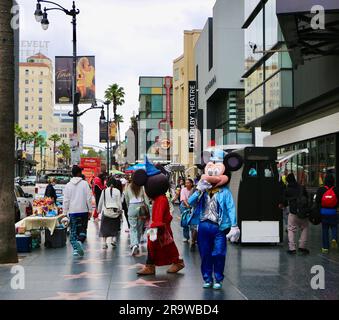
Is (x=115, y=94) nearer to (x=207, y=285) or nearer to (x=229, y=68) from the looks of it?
(x=229, y=68)

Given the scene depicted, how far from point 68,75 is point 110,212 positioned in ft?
39.9

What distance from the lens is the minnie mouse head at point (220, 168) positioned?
346 inches

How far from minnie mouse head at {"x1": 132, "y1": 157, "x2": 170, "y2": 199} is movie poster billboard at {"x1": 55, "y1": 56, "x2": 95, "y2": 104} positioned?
15.2 metres

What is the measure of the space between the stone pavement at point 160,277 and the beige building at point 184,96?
48205 millimetres

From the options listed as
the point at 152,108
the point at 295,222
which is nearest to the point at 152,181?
the point at 295,222

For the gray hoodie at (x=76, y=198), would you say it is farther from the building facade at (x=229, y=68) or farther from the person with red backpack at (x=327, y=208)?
the building facade at (x=229, y=68)

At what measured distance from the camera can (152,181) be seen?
985 centimetres

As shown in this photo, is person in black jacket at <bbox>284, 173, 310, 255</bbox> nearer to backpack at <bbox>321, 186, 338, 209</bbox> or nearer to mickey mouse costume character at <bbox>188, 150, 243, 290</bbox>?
backpack at <bbox>321, 186, 338, 209</bbox>

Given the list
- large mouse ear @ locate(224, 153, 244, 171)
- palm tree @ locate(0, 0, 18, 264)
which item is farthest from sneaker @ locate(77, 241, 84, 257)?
large mouse ear @ locate(224, 153, 244, 171)

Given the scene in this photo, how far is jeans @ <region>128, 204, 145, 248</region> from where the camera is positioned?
12625mm

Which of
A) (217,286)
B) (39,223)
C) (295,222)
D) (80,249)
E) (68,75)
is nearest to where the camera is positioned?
(217,286)

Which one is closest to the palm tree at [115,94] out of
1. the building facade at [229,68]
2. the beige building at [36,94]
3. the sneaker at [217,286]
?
the building facade at [229,68]
